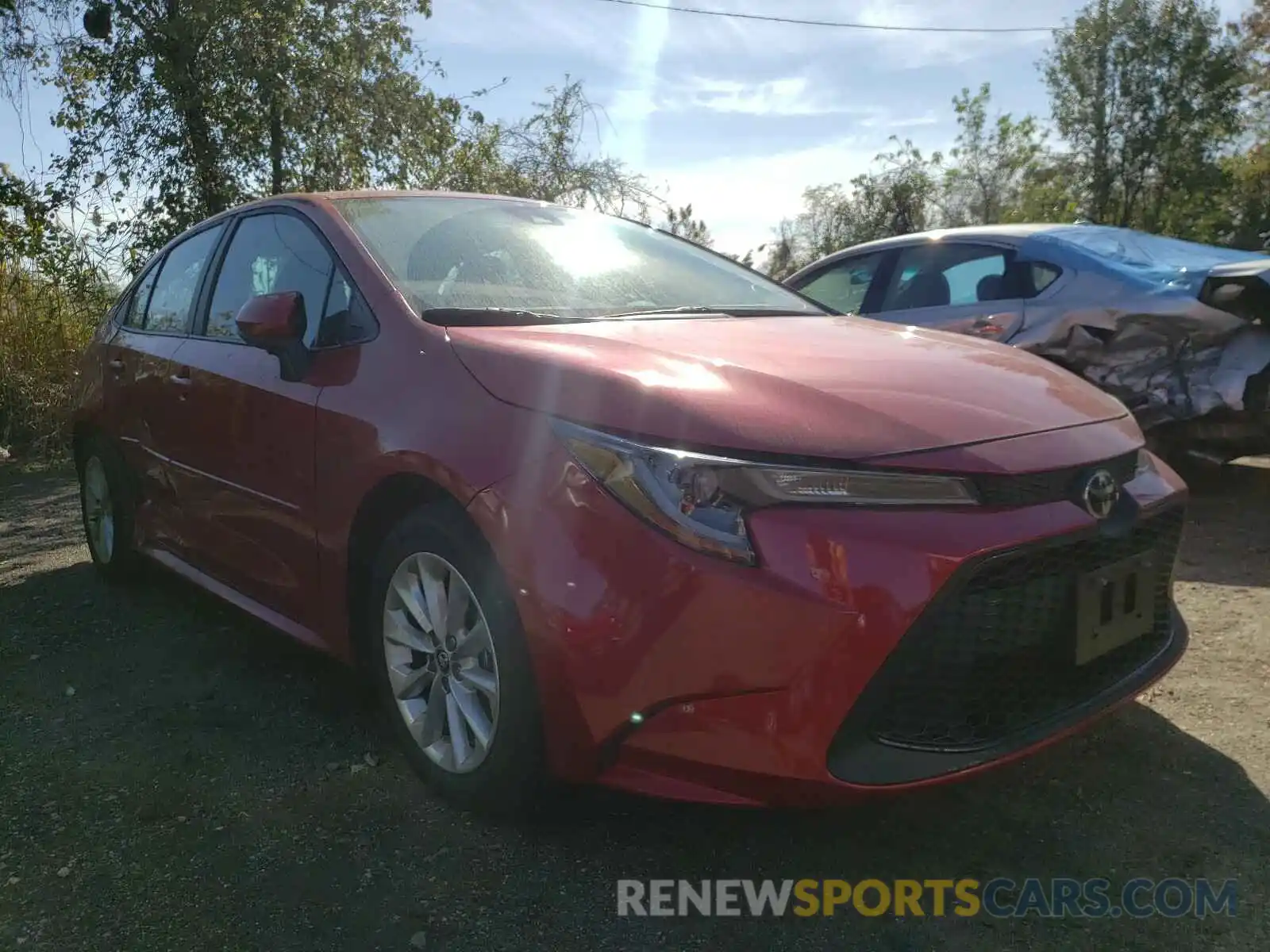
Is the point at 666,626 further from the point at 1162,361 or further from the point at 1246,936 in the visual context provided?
the point at 1162,361

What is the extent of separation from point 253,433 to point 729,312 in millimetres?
1427

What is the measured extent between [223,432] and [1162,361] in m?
3.82

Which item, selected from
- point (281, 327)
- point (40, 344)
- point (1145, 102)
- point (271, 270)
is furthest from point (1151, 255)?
point (1145, 102)

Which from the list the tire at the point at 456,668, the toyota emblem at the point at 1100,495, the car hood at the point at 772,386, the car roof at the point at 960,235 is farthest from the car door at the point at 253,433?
the car roof at the point at 960,235

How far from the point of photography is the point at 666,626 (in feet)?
5.88

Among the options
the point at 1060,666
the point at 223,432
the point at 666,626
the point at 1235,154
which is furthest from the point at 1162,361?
the point at 1235,154

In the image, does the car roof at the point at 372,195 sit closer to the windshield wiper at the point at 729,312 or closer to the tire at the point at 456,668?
the windshield wiper at the point at 729,312

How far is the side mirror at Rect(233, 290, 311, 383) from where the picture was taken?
8.54 feet

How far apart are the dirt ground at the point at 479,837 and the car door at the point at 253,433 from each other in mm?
455

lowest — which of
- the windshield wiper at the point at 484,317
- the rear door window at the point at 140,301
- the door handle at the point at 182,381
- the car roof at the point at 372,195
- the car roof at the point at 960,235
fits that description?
the door handle at the point at 182,381

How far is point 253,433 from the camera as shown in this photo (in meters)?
2.91

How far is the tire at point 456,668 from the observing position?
2037 mm

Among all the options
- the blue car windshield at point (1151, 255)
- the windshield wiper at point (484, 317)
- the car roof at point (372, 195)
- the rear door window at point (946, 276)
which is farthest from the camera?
the rear door window at point (946, 276)

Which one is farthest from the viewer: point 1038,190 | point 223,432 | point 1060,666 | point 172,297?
point 1038,190
